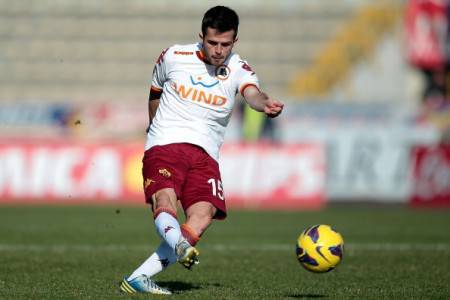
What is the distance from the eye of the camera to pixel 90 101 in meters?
30.7

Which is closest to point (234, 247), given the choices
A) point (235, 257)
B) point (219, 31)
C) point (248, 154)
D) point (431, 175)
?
point (235, 257)

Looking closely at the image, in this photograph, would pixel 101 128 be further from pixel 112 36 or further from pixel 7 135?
pixel 112 36

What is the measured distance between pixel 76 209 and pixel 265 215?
4.11 meters

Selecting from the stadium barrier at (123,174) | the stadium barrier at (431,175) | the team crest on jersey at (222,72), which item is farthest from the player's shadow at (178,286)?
the stadium barrier at (431,175)

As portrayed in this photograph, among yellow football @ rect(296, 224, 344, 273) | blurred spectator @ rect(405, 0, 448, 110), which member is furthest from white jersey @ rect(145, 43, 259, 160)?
blurred spectator @ rect(405, 0, 448, 110)

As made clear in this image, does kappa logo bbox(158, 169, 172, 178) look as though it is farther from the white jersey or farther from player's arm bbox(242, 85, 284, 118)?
player's arm bbox(242, 85, 284, 118)

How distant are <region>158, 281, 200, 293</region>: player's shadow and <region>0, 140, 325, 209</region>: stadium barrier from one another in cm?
1282

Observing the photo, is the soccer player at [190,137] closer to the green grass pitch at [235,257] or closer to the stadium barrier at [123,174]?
the green grass pitch at [235,257]

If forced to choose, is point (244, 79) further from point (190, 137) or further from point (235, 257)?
point (235, 257)

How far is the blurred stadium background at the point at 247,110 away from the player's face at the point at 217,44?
14262 millimetres

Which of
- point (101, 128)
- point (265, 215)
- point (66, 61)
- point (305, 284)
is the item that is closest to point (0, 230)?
point (265, 215)

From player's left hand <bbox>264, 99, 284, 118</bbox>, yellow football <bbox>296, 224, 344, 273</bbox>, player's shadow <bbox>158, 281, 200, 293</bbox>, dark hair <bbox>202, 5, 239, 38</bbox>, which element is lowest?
player's shadow <bbox>158, 281, 200, 293</bbox>

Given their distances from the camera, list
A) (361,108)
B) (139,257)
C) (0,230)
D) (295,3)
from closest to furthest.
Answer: (139,257) < (0,230) < (361,108) < (295,3)

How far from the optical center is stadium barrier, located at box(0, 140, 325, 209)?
22.0 metres
